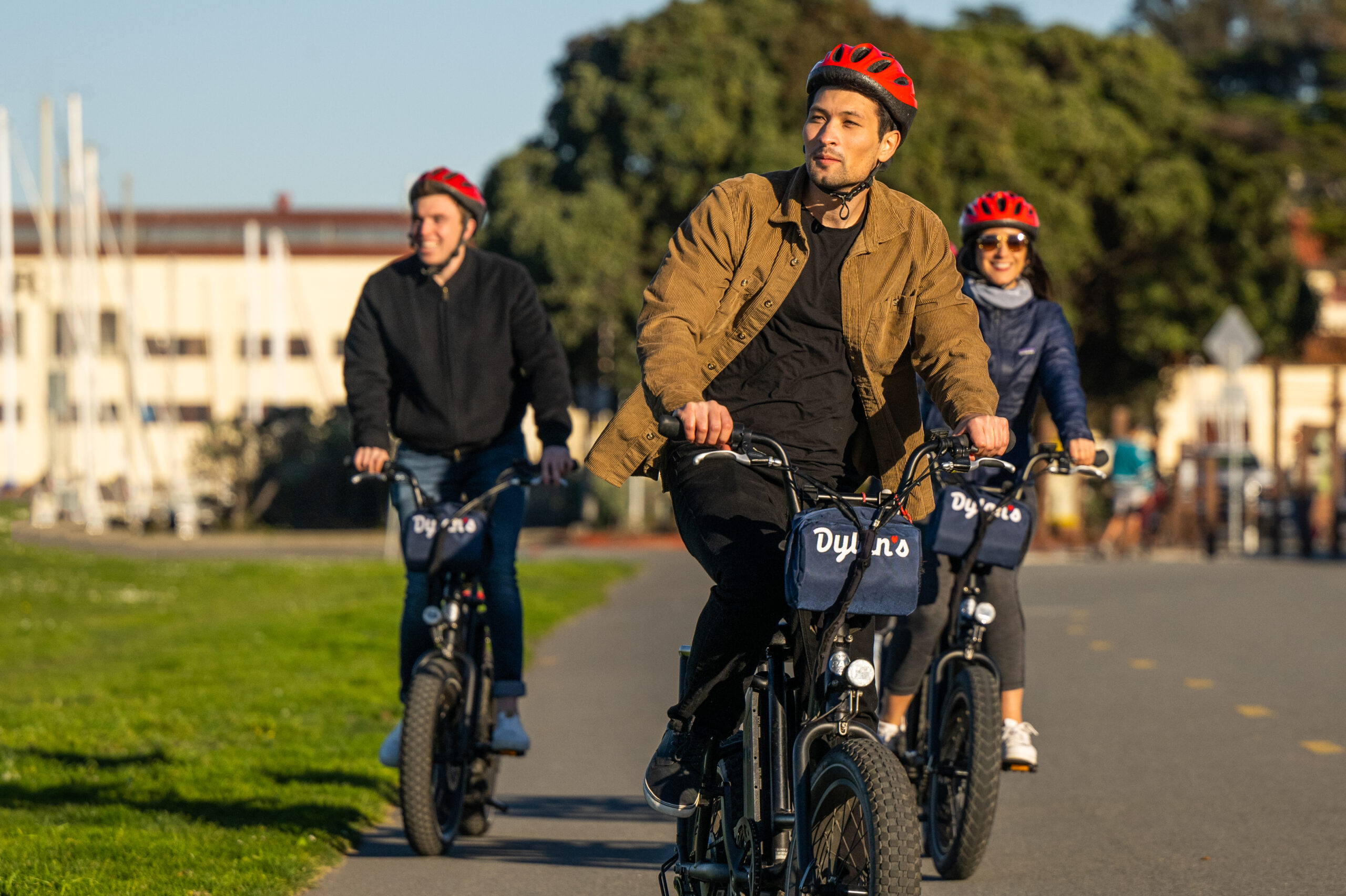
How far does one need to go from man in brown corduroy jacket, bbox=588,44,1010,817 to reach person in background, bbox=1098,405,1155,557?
18.2 meters

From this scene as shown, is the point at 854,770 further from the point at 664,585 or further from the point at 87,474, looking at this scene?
the point at 87,474

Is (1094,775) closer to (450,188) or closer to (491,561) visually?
(491,561)

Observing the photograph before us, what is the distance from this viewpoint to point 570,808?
6816 millimetres

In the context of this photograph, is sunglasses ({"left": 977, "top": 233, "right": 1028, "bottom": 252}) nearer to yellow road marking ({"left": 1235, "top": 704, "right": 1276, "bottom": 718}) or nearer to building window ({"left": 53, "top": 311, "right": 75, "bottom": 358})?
yellow road marking ({"left": 1235, "top": 704, "right": 1276, "bottom": 718})

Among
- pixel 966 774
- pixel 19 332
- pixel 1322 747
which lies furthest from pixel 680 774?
pixel 19 332

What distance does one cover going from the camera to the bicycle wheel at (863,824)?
3391 mm

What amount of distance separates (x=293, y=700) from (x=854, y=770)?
21.4 ft

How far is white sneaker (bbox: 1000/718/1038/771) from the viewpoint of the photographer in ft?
18.4

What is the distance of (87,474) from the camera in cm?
3669

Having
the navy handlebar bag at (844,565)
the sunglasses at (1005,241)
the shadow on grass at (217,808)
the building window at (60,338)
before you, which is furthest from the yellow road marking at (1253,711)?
the building window at (60,338)

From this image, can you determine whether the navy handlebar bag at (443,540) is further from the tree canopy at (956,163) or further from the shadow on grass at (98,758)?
the tree canopy at (956,163)

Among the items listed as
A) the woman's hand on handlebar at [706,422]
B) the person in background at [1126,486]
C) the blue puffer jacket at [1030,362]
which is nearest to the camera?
the woman's hand on handlebar at [706,422]

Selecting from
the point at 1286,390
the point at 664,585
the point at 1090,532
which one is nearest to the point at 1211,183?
the point at 1090,532

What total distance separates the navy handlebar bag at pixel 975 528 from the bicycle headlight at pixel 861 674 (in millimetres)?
2188
